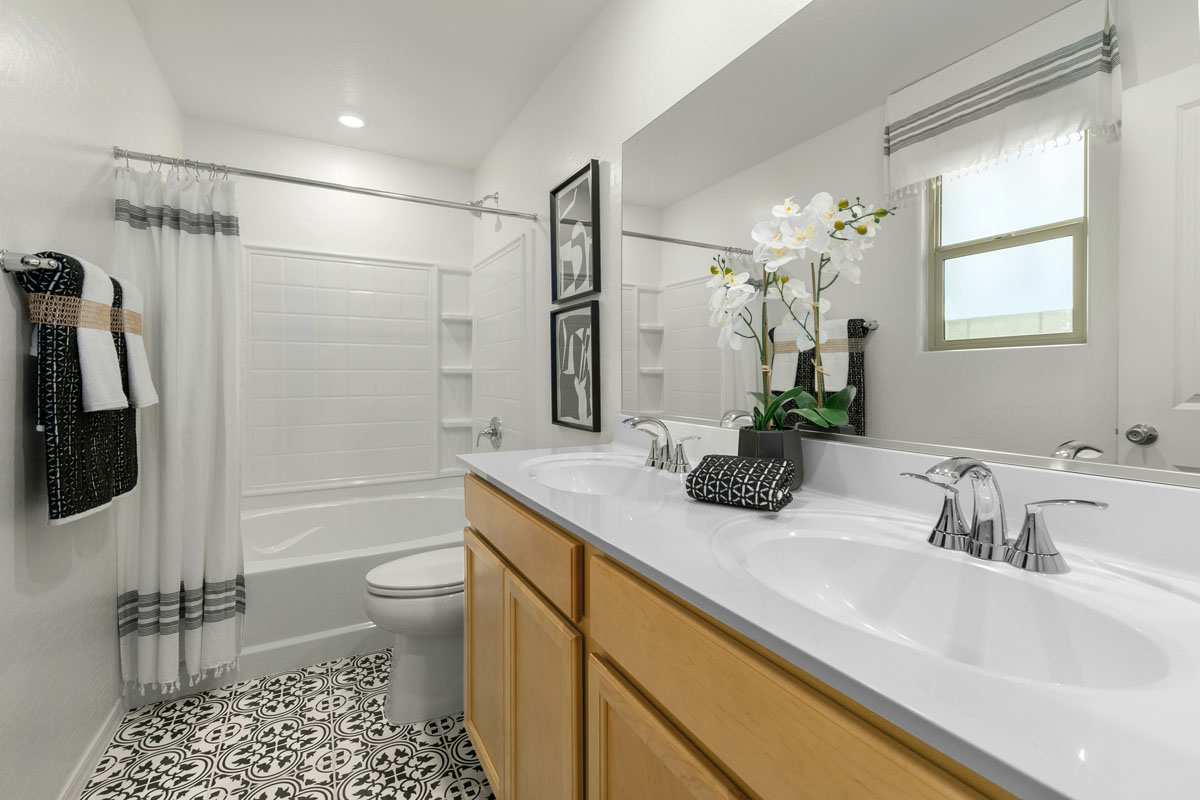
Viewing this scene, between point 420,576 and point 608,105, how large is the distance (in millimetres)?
1784

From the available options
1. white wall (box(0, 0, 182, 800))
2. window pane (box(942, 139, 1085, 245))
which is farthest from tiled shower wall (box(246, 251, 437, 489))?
window pane (box(942, 139, 1085, 245))

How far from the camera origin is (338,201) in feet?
10.1

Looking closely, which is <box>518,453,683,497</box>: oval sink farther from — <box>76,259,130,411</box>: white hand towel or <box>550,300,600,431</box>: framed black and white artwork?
<box>76,259,130,411</box>: white hand towel

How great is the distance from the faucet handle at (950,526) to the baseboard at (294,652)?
6.71ft

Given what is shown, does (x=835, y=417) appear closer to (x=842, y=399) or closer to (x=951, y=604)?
(x=842, y=399)

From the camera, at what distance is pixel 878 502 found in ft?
3.29

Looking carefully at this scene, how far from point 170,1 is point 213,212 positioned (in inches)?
28.4

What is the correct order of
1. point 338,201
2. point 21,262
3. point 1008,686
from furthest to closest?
point 338,201
point 21,262
point 1008,686

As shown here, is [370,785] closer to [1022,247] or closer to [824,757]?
[824,757]

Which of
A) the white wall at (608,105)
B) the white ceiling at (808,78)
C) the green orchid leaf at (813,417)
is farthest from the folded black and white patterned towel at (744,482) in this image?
the white wall at (608,105)

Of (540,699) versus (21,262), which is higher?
(21,262)

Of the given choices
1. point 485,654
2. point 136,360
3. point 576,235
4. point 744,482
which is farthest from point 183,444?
point 744,482

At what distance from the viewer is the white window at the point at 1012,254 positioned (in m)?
0.77

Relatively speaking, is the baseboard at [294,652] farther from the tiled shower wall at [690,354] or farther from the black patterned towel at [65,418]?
the tiled shower wall at [690,354]
